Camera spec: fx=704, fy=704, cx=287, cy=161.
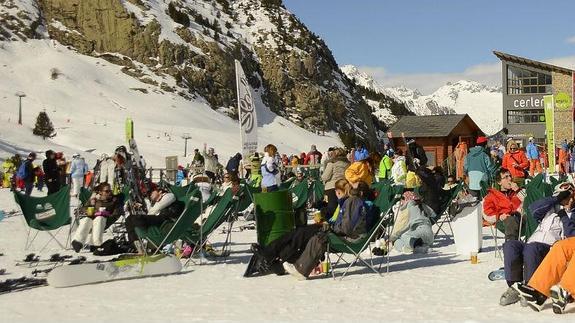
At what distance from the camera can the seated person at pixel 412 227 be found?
844 cm

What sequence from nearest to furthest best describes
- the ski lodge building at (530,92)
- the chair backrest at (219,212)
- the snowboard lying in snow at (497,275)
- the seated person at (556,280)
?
1. the seated person at (556,280)
2. the snowboard lying in snow at (497,275)
3. the chair backrest at (219,212)
4. the ski lodge building at (530,92)

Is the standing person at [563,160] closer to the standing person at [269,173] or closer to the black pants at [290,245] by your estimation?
the standing person at [269,173]

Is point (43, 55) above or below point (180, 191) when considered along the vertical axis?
above

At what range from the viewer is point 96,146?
128 feet

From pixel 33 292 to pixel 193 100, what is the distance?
166 feet

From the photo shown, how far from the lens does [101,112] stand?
47531 millimetres

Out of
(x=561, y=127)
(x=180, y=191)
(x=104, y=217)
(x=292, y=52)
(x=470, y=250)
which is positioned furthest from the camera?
(x=292, y=52)

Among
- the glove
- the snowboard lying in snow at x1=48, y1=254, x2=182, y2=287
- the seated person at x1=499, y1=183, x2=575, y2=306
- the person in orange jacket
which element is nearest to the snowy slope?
the person in orange jacket

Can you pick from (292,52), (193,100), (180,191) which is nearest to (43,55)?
(193,100)

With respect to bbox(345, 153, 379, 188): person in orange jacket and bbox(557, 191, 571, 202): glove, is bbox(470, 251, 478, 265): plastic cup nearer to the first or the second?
bbox(345, 153, 379, 188): person in orange jacket

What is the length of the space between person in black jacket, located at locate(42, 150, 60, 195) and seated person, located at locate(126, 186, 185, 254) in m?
7.92

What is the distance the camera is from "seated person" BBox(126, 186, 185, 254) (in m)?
7.85

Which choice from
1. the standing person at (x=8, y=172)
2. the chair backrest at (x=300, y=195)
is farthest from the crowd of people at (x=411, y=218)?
the standing person at (x=8, y=172)

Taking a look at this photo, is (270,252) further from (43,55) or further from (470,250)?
(43,55)
